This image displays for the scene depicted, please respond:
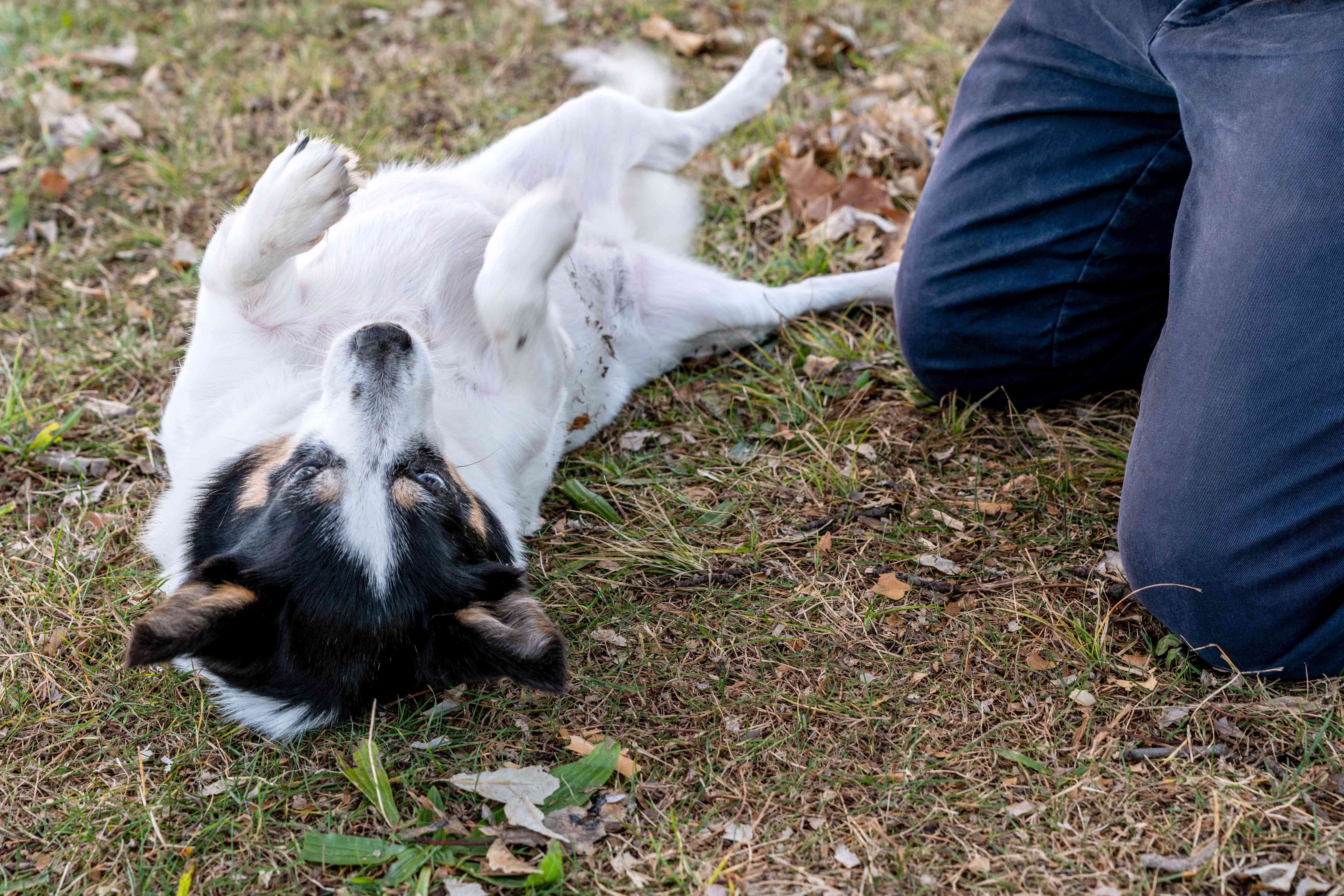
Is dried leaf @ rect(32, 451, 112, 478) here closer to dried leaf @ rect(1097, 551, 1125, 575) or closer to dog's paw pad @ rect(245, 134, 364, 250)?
dog's paw pad @ rect(245, 134, 364, 250)

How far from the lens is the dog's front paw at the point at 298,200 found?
2.51m

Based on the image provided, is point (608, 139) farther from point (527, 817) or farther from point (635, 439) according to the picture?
point (527, 817)

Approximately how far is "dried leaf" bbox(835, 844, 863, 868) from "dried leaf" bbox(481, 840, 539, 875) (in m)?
0.63

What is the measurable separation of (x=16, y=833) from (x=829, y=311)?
9.40 feet

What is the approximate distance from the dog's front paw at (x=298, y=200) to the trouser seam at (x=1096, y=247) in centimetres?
205

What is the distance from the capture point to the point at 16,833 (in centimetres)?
225

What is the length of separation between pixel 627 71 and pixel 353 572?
3508 mm

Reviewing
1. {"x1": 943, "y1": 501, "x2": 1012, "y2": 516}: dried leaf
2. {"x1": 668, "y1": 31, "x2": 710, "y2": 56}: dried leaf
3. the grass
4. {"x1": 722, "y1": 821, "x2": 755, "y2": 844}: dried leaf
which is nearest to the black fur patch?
the grass

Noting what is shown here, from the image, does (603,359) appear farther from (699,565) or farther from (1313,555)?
(1313,555)

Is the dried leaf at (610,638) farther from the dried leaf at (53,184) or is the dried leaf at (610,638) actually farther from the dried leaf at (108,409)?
the dried leaf at (53,184)

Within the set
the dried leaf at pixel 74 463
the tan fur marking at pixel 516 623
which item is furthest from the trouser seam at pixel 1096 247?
the dried leaf at pixel 74 463

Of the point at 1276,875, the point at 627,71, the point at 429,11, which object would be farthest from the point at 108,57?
the point at 1276,875

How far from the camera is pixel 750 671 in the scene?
8.41ft

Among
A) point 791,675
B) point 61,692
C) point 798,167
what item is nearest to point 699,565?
point 791,675
